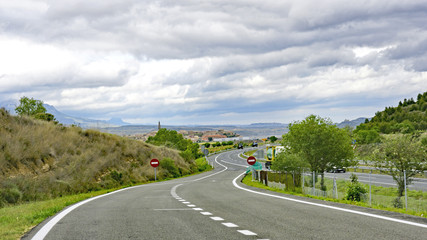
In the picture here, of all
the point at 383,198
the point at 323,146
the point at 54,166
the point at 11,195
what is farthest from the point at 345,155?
the point at 11,195

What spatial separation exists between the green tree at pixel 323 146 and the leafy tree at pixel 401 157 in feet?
66.6

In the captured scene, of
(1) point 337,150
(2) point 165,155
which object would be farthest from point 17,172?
(2) point 165,155

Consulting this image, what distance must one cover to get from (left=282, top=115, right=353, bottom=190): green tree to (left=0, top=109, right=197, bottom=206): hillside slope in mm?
18318

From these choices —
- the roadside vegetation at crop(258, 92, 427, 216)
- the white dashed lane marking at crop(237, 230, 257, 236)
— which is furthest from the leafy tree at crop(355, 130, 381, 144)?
the white dashed lane marking at crop(237, 230, 257, 236)

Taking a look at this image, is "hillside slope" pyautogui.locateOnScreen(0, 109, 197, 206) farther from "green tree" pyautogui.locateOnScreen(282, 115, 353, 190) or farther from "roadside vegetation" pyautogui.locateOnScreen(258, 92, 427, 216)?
"green tree" pyautogui.locateOnScreen(282, 115, 353, 190)

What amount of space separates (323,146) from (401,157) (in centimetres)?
2293

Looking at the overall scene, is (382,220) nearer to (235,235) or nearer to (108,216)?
(235,235)

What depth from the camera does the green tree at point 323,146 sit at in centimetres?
4962

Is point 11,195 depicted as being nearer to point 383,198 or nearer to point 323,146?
point 383,198

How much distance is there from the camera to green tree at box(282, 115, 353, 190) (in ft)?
163

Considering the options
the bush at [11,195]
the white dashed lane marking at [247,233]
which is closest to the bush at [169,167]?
the bush at [11,195]

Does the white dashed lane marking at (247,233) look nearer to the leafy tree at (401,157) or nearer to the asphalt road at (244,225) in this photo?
the asphalt road at (244,225)

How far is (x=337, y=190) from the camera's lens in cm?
2909

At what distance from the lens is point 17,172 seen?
29.1 m
